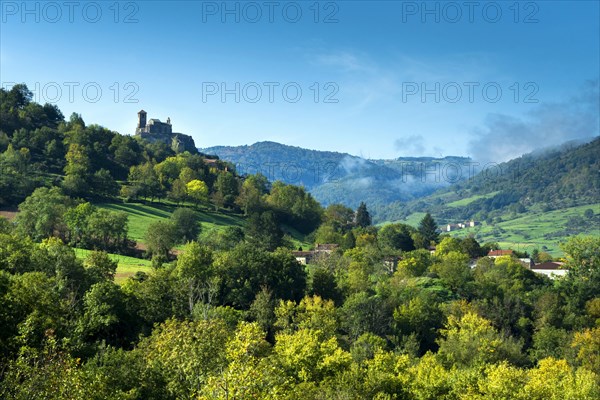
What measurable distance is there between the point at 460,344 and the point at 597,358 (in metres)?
15.9

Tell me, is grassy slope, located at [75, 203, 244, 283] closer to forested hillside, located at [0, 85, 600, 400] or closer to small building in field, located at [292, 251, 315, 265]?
forested hillside, located at [0, 85, 600, 400]

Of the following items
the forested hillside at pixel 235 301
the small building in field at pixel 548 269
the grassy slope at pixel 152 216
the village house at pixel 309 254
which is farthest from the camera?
the small building in field at pixel 548 269

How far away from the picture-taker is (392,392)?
1506 inches

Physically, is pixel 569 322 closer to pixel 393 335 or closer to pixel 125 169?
pixel 393 335

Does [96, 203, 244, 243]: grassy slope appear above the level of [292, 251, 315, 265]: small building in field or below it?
above

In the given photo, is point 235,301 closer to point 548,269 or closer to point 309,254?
point 309,254

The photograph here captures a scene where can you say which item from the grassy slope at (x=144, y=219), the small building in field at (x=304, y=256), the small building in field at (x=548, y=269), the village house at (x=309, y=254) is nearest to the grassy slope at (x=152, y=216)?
the grassy slope at (x=144, y=219)

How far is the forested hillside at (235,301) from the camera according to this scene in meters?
28.7

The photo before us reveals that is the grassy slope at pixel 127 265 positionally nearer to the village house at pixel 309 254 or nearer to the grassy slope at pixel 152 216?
the grassy slope at pixel 152 216

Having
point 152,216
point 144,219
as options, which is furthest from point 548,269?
point 144,219

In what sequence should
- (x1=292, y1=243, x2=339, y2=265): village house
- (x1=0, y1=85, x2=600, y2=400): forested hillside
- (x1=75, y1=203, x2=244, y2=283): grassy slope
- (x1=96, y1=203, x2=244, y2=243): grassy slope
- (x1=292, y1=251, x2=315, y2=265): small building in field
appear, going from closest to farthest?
(x1=0, y1=85, x2=600, y2=400): forested hillside
(x1=75, y1=203, x2=244, y2=283): grassy slope
(x1=96, y1=203, x2=244, y2=243): grassy slope
(x1=292, y1=243, x2=339, y2=265): village house
(x1=292, y1=251, x2=315, y2=265): small building in field

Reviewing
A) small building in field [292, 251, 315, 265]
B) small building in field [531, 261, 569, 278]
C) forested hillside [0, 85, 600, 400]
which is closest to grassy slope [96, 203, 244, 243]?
forested hillside [0, 85, 600, 400]

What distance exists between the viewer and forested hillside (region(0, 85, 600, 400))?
28672 millimetres

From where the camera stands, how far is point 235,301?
62969 mm
